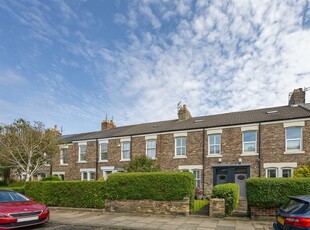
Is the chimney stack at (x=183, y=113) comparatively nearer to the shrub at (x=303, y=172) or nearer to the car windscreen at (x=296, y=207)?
the shrub at (x=303, y=172)

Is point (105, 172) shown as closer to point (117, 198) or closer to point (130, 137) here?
point (130, 137)

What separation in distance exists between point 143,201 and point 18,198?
17.1ft

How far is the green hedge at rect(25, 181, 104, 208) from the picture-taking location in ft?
44.1

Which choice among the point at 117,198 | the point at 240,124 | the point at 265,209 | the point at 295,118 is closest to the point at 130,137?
the point at 240,124

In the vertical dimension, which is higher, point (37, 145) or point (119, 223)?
point (37, 145)

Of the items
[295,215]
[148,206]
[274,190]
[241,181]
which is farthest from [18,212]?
Result: [241,181]

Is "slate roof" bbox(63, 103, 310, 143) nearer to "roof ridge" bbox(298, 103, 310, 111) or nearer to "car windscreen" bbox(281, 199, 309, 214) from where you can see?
"roof ridge" bbox(298, 103, 310, 111)

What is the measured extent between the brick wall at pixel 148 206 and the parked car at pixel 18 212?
12.5 feet

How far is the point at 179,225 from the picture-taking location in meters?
9.79

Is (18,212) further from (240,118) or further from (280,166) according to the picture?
(240,118)

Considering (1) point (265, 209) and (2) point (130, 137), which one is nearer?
(1) point (265, 209)

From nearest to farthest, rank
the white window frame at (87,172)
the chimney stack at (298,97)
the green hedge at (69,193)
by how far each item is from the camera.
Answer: the green hedge at (69,193)
the chimney stack at (298,97)
the white window frame at (87,172)

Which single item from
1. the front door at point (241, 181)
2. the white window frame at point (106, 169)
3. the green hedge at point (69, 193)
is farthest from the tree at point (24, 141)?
the front door at point (241, 181)

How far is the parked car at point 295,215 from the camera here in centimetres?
522
